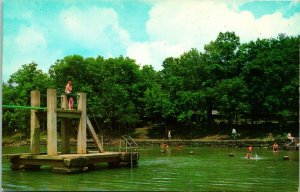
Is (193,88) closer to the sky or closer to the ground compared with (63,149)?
closer to the sky

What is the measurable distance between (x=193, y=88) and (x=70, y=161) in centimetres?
4893

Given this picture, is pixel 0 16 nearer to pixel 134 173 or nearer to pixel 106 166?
pixel 134 173

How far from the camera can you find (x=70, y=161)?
873 inches

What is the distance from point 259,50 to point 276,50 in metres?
3.14

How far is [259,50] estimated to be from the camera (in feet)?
209

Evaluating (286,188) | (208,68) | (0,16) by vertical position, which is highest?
(208,68)

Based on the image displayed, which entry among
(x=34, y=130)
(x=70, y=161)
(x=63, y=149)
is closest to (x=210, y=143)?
(x=63, y=149)

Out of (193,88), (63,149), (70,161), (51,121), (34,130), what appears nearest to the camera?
(70,161)

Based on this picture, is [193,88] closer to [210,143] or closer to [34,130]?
[210,143]

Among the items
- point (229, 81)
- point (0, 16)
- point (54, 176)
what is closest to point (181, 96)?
point (229, 81)

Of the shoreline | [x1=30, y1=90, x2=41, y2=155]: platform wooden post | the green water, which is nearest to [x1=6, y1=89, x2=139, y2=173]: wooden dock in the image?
[x1=30, y1=90, x2=41, y2=155]: platform wooden post

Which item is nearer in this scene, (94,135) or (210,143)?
(94,135)

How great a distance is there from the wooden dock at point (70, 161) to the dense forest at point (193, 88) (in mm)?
32923

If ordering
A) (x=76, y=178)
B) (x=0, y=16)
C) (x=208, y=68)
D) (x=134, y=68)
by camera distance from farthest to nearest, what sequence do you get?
(x=134, y=68)
(x=208, y=68)
(x=76, y=178)
(x=0, y=16)
